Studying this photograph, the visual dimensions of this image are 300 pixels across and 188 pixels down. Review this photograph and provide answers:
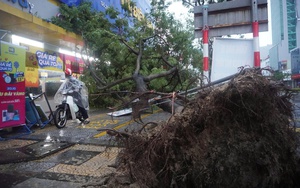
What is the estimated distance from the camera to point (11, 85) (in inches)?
255

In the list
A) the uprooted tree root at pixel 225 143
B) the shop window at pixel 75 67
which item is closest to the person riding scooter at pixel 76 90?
the uprooted tree root at pixel 225 143

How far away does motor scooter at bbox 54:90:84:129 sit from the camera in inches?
301

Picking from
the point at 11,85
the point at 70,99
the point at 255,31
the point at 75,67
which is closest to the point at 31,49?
the point at 75,67

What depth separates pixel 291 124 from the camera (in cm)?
274

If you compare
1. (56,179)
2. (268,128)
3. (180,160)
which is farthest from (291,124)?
(56,179)

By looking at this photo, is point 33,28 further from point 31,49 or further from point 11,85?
point 11,85

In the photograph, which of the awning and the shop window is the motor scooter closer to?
the awning

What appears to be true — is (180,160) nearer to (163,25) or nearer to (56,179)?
(56,179)

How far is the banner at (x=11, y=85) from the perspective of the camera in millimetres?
6219

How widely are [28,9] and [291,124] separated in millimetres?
11175

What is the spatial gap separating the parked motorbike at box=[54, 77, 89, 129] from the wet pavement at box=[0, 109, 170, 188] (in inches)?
43.1

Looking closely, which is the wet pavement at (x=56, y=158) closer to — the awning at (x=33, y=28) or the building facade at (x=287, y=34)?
the awning at (x=33, y=28)

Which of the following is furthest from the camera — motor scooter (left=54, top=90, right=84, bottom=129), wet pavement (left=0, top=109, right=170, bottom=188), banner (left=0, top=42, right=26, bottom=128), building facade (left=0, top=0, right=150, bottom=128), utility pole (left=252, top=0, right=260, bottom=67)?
motor scooter (left=54, top=90, right=84, bottom=129)

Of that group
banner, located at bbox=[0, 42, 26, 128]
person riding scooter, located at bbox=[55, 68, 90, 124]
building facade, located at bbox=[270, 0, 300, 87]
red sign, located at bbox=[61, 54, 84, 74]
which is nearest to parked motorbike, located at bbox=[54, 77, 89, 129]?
person riding scooter, located at bbox=[55, 68, 90, 124]
